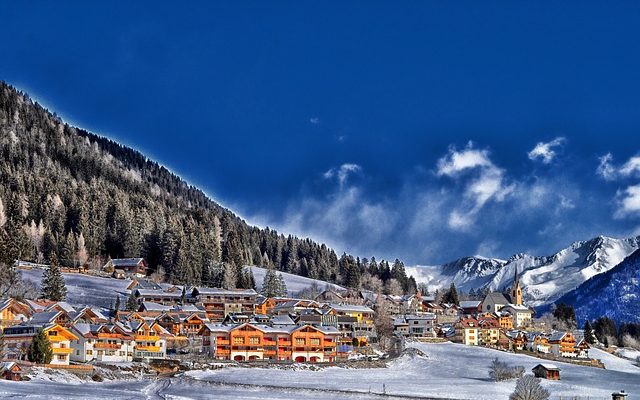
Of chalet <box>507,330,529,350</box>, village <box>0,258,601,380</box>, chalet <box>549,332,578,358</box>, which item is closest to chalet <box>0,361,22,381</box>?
village <box>0,258,601,380</box>

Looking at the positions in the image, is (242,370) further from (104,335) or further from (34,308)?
(34,308)

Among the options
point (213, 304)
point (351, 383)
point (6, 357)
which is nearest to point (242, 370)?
point (351, 383)

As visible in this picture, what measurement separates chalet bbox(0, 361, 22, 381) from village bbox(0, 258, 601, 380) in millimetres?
95

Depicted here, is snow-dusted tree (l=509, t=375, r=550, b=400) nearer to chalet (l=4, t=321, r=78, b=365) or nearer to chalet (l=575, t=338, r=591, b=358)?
chalet (l=4, t=321, r=78, b=365)

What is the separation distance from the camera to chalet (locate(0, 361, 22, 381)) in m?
86.0

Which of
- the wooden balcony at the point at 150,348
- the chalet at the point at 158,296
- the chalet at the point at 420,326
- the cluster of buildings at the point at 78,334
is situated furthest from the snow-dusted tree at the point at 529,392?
the chalet at the point at 158,296

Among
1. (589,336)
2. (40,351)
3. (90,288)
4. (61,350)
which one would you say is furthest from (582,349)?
(40,351)

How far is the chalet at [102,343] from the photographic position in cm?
11188

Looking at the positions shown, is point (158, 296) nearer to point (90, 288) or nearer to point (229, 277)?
point (90, 288)

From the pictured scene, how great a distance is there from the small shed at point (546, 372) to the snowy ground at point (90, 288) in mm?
66900

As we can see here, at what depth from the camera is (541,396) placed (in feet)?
294

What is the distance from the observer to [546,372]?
403 ft

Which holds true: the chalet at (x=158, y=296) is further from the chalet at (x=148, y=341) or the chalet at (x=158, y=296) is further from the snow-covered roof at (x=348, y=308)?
the chalet at (x=148, y=341)

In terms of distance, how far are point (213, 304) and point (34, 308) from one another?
3995 cm
